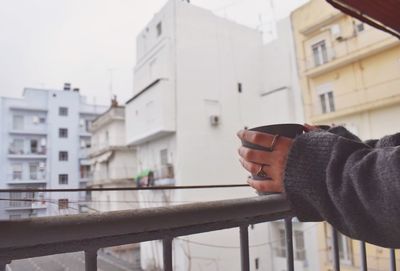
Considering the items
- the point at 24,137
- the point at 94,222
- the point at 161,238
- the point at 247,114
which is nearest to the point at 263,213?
the point at 161,238

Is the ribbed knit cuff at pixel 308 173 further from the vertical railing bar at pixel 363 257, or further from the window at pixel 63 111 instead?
the window at pixel 63 111

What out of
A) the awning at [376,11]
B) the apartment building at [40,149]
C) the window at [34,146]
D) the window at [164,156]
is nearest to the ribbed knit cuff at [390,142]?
the apartment building at [40,149]

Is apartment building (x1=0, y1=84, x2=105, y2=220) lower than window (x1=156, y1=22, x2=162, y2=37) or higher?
lower

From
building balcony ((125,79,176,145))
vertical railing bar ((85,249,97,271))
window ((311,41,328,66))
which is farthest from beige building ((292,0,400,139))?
vertical railing bar ((85,249,97,271))

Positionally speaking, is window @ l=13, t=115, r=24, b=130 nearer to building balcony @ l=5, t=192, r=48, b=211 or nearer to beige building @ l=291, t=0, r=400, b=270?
building balcony @ l=5, t=192, r=48, b=211

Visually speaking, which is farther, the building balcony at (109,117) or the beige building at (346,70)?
the building balcony at (109,117)

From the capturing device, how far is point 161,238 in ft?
1.53

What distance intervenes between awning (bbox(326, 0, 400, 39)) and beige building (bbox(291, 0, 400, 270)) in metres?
3.93

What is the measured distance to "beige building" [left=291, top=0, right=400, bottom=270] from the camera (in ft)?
17.9

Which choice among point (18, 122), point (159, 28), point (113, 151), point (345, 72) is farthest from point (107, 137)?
point (18, 122)

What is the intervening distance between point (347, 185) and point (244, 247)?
0.86 feet

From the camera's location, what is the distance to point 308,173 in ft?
1.44

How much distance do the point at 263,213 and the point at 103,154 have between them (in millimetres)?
10447

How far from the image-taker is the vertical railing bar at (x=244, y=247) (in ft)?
1.92
